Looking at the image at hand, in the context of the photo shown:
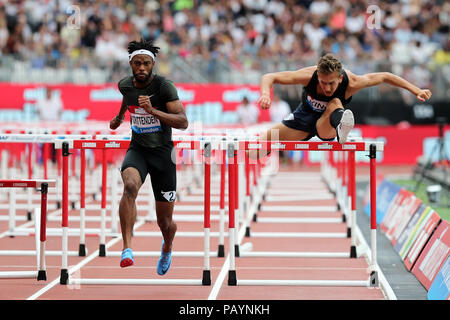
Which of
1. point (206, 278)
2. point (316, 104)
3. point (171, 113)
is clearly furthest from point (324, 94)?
point (206, 278)

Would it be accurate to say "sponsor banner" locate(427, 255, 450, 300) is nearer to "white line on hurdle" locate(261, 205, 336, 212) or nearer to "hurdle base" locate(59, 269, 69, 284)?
"hurdle base" locate(59, 269, 69, 284)

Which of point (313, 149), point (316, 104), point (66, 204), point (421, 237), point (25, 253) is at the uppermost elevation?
point (316, 104)

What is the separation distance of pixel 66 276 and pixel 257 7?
22483 millimetres

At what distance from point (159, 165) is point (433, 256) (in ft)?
10.4

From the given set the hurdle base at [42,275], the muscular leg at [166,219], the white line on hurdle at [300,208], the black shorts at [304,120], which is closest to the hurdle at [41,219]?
the hurdle base at [42,275]

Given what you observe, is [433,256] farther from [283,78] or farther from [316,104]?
[283,78]

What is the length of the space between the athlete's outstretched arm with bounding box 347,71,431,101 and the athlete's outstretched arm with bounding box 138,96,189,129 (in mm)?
2130

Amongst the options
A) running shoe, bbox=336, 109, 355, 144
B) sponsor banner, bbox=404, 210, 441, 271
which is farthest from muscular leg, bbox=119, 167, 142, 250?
sponsor banner, bbox=404, 210, 441, 271

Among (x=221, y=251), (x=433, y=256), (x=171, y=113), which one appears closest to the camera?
(x=171, y=113)

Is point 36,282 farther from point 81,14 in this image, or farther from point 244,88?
point 81,14

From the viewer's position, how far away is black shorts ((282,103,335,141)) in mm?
9258

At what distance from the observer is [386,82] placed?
853 cm
